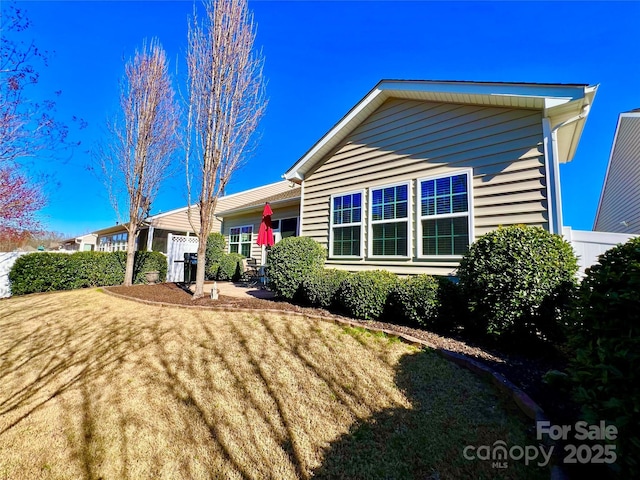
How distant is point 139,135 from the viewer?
1061 centimetres

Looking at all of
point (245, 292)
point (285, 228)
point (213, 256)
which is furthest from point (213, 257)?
point (245, 292)

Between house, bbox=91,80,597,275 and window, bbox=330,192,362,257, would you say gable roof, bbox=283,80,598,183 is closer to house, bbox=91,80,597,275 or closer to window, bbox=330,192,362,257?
house, bbox=91,80,597,275

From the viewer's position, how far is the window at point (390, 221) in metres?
6.17

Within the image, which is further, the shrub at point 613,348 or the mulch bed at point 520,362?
the mulch bed at point 520,362

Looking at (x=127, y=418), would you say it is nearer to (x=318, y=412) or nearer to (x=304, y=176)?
(x=318, y=412)

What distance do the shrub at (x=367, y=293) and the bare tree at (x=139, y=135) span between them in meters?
9.46

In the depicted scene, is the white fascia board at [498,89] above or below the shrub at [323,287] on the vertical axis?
above

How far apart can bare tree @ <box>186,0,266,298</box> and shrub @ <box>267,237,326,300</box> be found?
224cm

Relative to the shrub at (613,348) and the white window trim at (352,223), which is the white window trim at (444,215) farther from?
the shrub at (613,348)

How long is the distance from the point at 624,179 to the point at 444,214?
1088 cm

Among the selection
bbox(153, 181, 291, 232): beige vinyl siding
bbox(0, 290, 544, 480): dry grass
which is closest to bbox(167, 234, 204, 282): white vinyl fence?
bbox(153, 181, 291, 232): beige vinyl siding

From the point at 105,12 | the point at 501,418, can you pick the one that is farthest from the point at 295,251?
the point at 105,12

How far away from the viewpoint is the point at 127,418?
2.48m

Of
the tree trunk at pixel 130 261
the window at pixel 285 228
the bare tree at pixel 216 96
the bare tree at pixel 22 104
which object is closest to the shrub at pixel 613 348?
the bare tree at pixel 216 96
